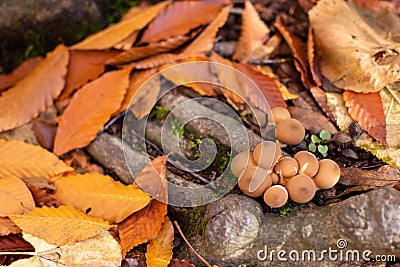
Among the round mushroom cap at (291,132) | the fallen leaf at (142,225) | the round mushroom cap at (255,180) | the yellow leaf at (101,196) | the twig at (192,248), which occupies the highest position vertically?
the round mushroom cap at (291,132)

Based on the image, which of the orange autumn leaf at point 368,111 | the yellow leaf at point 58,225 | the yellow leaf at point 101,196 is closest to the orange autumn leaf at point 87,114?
the yellow leaf at point 101,196

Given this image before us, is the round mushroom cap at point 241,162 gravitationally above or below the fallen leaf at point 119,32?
below

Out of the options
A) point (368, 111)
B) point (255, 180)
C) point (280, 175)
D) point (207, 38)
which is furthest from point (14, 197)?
point (368, 111)

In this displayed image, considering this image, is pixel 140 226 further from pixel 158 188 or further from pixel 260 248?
pixel 260 248

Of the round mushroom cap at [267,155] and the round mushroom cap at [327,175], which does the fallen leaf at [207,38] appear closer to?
the round mushroom cap at [267,155]

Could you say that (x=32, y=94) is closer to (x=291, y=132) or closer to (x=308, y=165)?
(x=291, y=132)

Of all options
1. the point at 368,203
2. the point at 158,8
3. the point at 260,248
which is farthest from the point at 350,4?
the point at 260,248

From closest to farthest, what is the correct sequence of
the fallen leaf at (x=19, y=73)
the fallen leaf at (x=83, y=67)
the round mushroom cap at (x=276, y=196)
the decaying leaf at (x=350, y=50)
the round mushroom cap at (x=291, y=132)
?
the round mushroom cap at (x=276, y=196) → the round mushroom cap at (x=291, y=132) → the decaying leaf at (x=350, y=50) → the fallen leaf at (x=83, y=67) → the fallen leaf at (x=19, y=73)

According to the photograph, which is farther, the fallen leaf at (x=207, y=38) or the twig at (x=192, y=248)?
the fallen leaf at (x=207, y=38)

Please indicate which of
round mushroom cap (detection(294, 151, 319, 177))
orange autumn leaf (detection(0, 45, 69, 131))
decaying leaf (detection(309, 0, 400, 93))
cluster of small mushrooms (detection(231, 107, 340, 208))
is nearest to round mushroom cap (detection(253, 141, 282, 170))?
cluster of small mushrooms (detection(231, 107, 340, 208))
